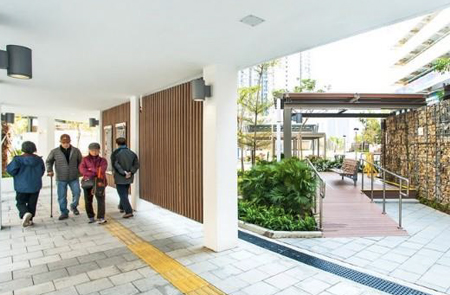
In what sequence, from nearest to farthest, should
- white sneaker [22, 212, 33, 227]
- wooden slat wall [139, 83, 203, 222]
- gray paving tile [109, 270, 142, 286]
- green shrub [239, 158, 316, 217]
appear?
1. gray paving tile [109, 270, 142, 286]
2. wooden slat wall [139, 83, 203, 222]
3. white sneaker [22, 212, 33, 227]
4. green shrub [239, 158, 316, 217]

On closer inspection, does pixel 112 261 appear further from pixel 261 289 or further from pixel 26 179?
pixel 26 179

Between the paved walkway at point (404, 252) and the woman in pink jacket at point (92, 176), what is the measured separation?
3.47m

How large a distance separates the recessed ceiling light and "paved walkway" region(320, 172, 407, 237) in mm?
3829

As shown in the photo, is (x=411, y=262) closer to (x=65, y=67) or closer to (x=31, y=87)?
(x=65, y=67)

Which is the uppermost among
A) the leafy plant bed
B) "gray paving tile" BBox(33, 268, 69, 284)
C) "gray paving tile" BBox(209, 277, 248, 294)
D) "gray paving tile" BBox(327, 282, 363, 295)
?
"gray paving tile" BBox(33, 268, 69, 284)

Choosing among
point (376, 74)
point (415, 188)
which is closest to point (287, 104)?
point (415, 188)

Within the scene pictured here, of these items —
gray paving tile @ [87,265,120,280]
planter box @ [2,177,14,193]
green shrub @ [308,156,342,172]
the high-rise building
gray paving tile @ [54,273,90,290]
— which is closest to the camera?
gray paving tile @ [54,273,90,290]

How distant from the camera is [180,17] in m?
2.54

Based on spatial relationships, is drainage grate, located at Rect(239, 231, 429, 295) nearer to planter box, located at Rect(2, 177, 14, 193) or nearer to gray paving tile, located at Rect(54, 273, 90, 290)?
gray paving tile, located at Rect(54, 273, 90, 290)

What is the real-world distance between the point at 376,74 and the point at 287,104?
2116cm

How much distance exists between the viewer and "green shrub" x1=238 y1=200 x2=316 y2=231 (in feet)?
16.9

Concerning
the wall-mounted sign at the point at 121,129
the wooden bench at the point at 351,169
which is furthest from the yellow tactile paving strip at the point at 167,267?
the wooden bench at the point at 351,169

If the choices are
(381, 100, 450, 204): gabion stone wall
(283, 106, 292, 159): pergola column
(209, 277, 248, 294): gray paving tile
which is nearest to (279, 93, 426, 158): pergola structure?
(283, 106, 292, 159): pergola column

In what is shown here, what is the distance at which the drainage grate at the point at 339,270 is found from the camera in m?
3.12
